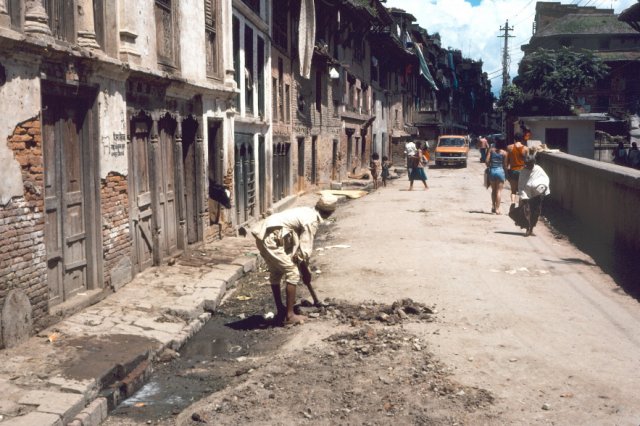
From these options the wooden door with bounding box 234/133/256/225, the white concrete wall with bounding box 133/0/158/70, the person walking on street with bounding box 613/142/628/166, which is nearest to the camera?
the white concrete wall with bounding box 133/0/158/70

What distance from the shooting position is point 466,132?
96.2 metres

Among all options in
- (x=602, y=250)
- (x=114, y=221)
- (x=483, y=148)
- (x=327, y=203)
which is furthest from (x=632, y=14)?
(x=114, y=221)

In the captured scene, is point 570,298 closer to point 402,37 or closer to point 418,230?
point 418,230

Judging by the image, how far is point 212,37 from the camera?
14.3 metres

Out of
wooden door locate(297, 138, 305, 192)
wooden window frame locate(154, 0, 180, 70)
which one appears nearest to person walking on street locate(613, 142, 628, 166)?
wooden door locate(297, 138, 305, 192)

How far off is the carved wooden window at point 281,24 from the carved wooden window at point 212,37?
639 centimetres

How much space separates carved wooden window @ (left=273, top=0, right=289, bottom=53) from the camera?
21.2 m

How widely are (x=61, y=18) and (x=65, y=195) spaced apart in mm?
2118

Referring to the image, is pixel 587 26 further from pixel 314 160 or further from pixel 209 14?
pixel 209 14

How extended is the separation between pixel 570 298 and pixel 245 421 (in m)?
5.32

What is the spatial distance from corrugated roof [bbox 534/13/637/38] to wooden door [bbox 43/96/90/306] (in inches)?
2615

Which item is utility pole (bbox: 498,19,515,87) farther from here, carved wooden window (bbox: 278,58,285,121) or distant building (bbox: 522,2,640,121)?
carved wooden window (bbox: 278,58,285,121)

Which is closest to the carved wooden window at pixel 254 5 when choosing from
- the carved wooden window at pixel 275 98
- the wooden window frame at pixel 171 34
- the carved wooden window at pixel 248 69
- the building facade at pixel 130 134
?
the building facade at pixel 130 134

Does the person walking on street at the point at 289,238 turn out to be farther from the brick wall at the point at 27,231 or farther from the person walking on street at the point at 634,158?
the person walking on street at the point at 634,158
